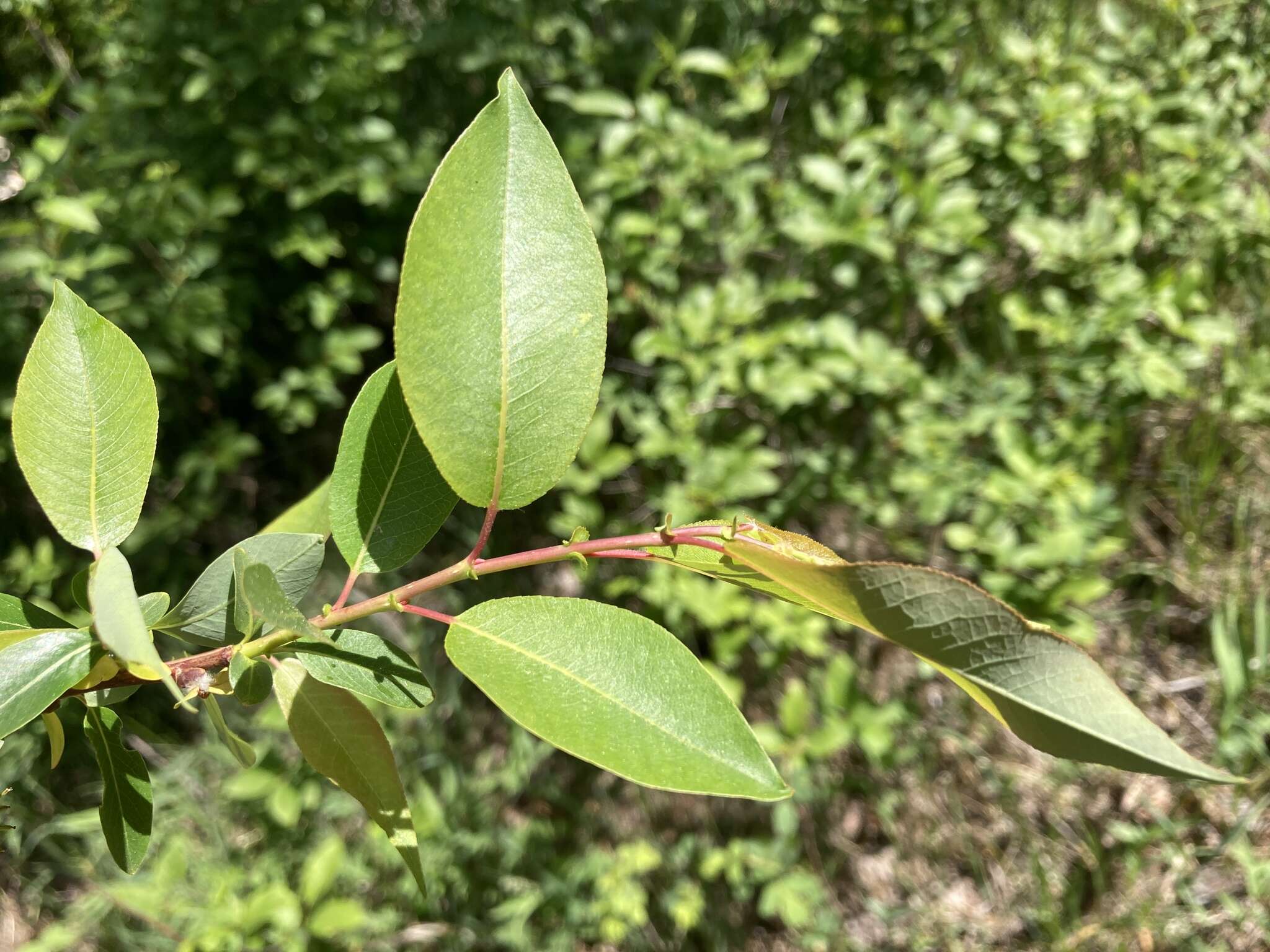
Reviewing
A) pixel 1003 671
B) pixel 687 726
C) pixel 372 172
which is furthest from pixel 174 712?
pixel 1003 671

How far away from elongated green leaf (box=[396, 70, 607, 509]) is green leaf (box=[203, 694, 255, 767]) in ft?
0.58

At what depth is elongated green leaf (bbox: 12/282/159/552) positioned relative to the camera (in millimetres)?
512

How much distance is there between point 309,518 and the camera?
66 cm

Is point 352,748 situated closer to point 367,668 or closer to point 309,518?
point 367,668

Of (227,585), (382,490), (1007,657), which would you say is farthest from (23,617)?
(1007,657)

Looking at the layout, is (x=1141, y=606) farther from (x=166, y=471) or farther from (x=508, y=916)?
(x=166, y=471)

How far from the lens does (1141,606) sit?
1.88 m

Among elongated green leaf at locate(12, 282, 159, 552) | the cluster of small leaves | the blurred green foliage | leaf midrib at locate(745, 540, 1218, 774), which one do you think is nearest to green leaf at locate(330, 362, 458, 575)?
the cluster of small leaves

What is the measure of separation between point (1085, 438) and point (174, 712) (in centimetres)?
234

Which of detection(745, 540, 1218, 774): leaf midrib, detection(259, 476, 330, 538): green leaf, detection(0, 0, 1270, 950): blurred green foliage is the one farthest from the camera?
detection(0, 0, 1270, 950): blurred green foliage

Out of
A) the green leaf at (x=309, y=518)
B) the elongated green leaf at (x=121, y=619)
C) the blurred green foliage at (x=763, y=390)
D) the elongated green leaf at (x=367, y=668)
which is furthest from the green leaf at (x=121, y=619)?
the blurred green foliage at (x=763, y=390)

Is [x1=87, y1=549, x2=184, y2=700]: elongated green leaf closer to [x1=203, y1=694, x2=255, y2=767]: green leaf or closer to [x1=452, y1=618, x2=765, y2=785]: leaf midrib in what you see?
[x1=203, y1=694, x2=255, y2=767]: green leaf

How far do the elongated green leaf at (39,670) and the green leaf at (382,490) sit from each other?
155mm

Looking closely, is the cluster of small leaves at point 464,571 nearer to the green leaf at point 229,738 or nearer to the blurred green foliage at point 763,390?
the green leaf at point 229,738
